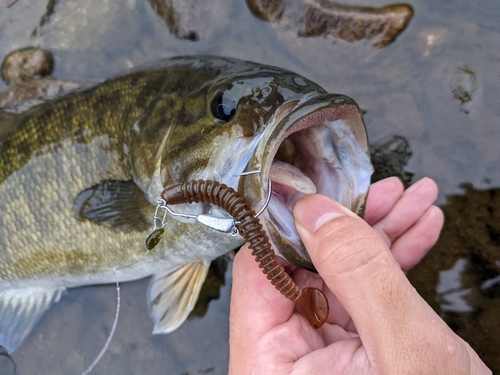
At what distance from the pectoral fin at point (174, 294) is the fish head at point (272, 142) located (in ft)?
2.99

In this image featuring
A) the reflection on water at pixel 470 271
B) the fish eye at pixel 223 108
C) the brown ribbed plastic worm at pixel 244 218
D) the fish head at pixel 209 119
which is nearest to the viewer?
the brown ribbed plastic worm at pixel 244 218

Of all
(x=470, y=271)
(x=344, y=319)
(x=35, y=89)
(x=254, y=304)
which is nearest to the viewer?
(x=254, y=304)

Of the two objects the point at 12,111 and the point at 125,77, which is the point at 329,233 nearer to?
the point at 125,77

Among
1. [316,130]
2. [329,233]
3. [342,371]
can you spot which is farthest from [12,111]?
[342,371]

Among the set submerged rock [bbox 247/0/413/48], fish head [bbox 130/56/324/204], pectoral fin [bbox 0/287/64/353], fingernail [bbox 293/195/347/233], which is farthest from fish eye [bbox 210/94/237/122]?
pectoral fin [bbox 0/287/64/353]

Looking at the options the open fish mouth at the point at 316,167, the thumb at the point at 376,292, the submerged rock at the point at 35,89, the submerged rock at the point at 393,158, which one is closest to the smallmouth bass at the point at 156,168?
the open fish mouth at the point at 316,167

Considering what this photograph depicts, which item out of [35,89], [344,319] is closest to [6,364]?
[35,89]

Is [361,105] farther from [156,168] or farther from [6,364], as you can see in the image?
[6,364]

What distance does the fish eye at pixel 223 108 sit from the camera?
4.72 ft

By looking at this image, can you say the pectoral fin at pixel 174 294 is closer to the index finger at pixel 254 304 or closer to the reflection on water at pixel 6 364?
the index finger at pixel 254 304

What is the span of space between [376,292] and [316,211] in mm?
327

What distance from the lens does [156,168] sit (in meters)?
1.74

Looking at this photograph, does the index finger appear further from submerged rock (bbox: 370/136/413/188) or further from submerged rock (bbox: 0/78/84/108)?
submerged rock (bbox: 0/78/84/108)

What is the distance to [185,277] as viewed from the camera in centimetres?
240
